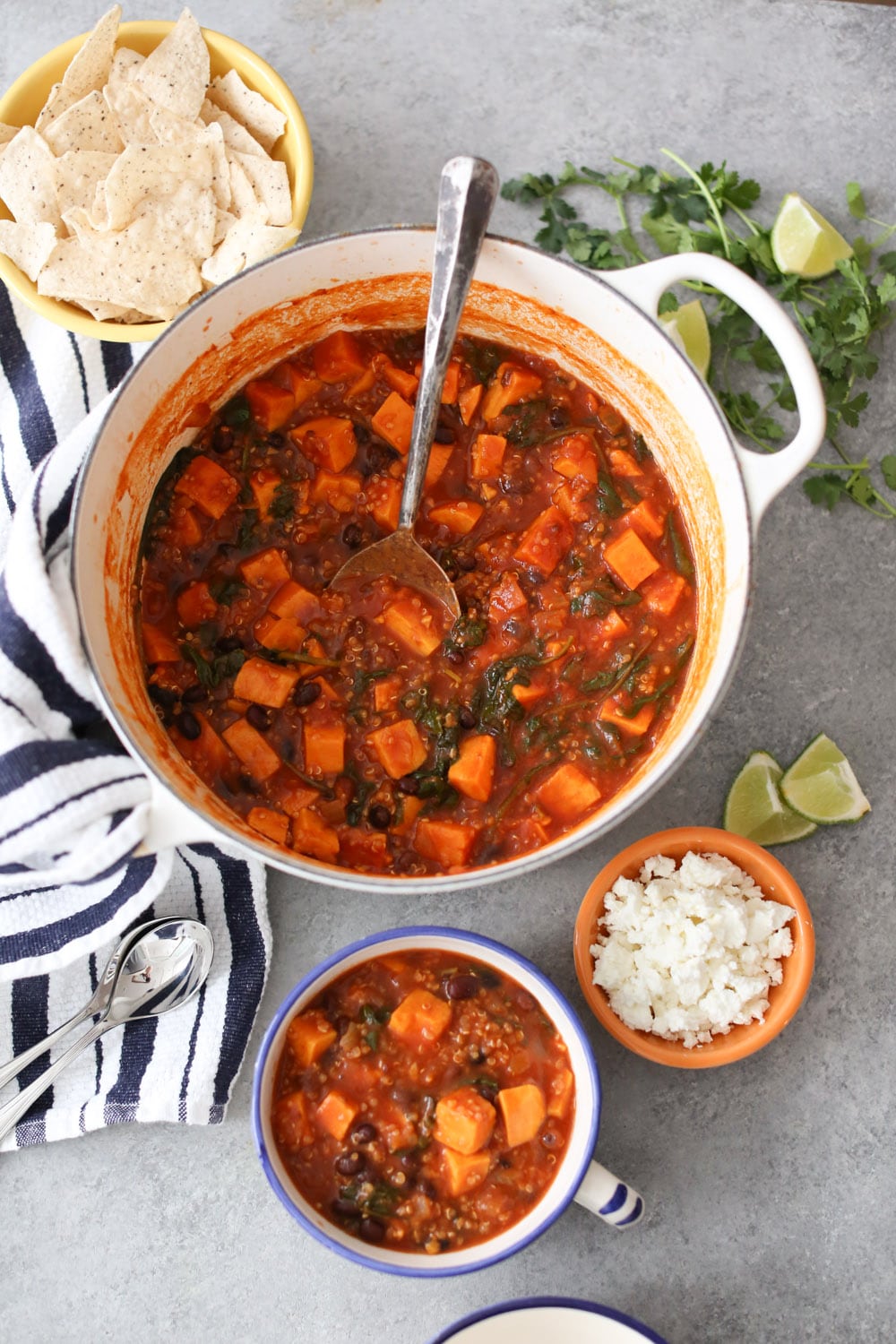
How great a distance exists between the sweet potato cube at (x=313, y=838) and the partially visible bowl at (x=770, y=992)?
0.66 meters

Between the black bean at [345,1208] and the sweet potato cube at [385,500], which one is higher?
the sweet potato cube at [385,500]

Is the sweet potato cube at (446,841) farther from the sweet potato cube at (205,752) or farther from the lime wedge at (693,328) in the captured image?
the lime wedge at (693,328)

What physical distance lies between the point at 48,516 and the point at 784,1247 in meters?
2.70

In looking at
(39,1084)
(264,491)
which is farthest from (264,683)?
(39,1084)

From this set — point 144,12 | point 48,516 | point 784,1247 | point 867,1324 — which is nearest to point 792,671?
point 784,1247

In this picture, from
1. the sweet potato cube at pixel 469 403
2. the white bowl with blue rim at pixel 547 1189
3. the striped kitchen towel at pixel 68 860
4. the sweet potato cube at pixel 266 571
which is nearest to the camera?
the striped kitchen towel at pixel 68 860

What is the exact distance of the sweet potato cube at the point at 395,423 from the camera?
2.91 metres

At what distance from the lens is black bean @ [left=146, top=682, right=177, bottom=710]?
2.81 meters

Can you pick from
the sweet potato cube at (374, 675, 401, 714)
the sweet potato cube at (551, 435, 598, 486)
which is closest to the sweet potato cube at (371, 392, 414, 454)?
the sweet potato cube at (551, 435, 598, 486)

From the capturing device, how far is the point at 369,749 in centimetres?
282

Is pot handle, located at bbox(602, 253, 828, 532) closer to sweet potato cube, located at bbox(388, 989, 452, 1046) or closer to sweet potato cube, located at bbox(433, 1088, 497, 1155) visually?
sweet potato cube, located at bbox(388, 989, 452, 1046)

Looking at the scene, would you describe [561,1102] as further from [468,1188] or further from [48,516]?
[48,516]

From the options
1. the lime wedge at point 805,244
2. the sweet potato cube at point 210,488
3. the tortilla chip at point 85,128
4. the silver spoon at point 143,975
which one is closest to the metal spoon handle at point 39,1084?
the silver spoon at point 143,975

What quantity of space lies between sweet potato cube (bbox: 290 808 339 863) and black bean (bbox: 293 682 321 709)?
0.26 metres
